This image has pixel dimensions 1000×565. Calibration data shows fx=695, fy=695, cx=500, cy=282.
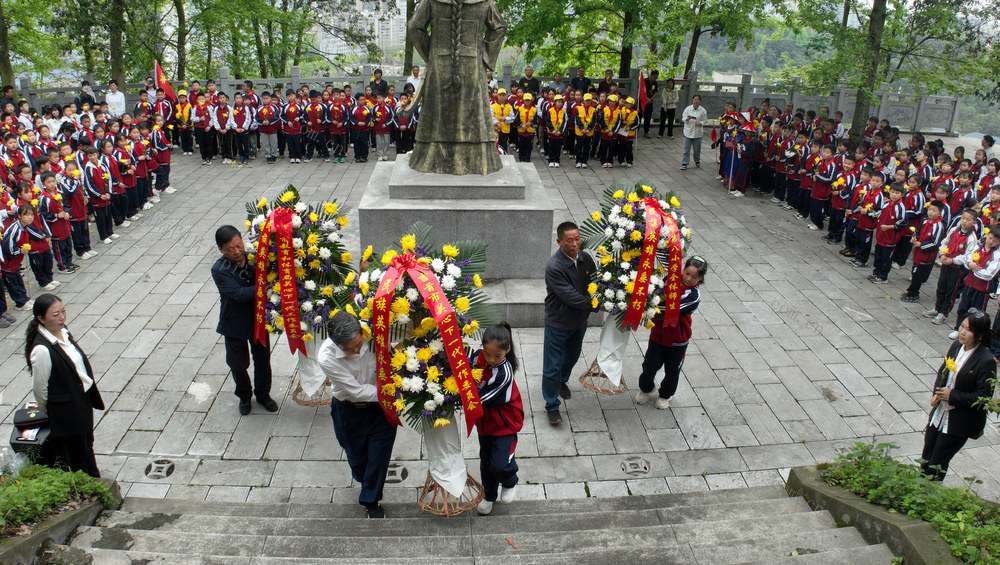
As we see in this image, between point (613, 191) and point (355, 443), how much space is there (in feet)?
10.3

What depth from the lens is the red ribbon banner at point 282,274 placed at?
5.48 metres

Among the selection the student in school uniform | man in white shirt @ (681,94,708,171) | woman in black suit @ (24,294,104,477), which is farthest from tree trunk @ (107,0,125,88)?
the student in school uniform

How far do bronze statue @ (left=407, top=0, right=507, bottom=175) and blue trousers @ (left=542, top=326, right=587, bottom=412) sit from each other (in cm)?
306

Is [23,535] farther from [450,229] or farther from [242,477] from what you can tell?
[450,229]

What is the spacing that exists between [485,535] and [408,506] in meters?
0.90

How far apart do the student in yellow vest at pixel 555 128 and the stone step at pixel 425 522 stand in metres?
11.5

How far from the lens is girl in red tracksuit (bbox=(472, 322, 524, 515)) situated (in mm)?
4246

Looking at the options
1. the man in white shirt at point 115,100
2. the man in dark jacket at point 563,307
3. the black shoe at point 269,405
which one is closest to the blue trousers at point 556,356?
the man in dark jacket at point 563,307

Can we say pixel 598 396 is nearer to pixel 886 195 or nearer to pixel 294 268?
pixel 294 268

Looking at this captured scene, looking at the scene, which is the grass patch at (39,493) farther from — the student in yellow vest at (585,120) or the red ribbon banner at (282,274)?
the student in yellow vest at (585,120)

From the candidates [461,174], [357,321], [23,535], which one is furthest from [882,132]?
[23,535]

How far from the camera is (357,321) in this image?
13.9ft

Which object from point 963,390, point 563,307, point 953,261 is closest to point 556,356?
point 563,307

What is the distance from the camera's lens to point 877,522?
3.95m
